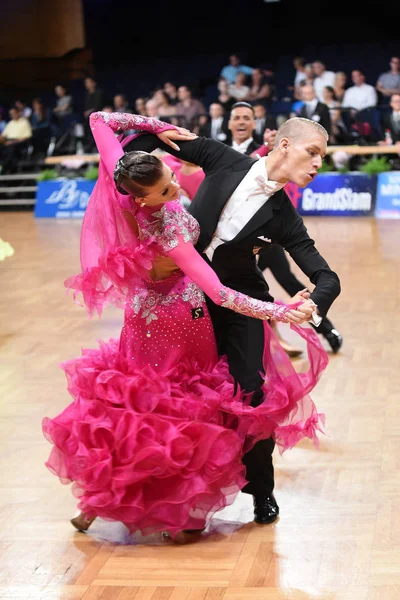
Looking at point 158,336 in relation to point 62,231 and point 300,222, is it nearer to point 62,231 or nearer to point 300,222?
point 300,222

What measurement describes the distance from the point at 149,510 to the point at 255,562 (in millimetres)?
379

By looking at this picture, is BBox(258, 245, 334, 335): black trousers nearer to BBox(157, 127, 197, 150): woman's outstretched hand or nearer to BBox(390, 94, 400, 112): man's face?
BBox(157, 127, 197, 150): woman's outstretched hand

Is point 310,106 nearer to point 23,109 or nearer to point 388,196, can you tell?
point 388,196

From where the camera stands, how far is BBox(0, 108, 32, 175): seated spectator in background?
13812 millimetres

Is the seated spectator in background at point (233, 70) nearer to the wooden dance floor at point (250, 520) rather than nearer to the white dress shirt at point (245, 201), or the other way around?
the wooden dance floor at point (250, 520)

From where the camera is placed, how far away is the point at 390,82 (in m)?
11.3

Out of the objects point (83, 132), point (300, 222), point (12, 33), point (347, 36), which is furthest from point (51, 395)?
point (12, 33)

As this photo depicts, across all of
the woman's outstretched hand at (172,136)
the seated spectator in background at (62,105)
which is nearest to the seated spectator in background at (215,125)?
the seated spectator in background at (62,105)

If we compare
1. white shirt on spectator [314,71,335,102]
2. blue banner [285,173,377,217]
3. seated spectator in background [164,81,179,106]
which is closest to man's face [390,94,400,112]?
blue banner [285,173,377,217]

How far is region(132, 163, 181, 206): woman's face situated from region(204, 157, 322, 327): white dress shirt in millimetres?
253

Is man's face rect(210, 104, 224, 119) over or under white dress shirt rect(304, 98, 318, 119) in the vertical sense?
under

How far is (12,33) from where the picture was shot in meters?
15.1

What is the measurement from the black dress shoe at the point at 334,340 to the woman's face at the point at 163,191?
2460 mm

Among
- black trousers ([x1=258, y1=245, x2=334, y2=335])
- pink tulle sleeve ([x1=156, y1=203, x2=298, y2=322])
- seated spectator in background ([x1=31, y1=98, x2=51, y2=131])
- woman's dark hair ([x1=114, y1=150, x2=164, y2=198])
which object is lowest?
seated spectator in background ([x1=31, y1=98, x2=51, y2=131])
